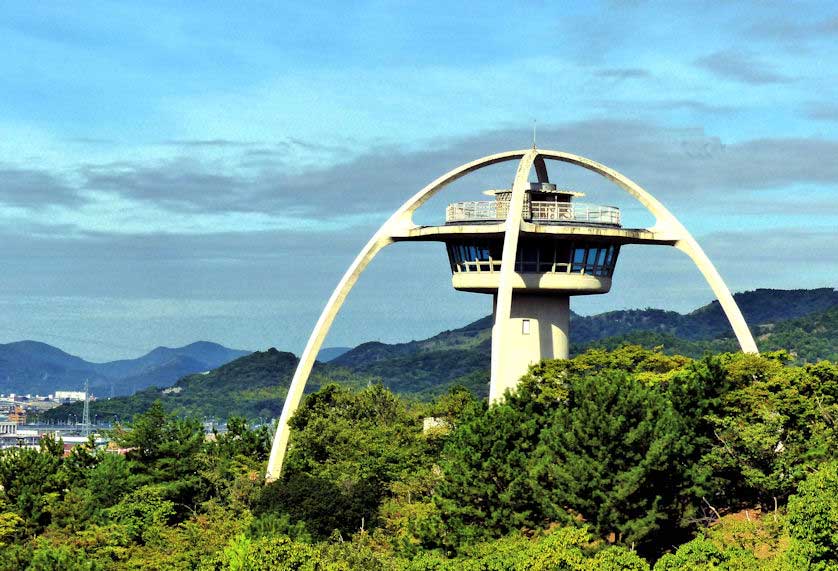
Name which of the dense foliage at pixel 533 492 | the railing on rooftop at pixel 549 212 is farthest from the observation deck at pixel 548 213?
the dense foliage at pixel 533 492

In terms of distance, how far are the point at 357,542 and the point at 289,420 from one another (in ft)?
31.0

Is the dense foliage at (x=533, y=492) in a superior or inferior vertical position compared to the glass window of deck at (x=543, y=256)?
inferior

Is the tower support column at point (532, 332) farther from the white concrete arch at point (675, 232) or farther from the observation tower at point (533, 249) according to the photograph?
the white concrete arch at point (675, 232)

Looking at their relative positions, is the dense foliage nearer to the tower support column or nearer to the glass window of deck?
the tower support column

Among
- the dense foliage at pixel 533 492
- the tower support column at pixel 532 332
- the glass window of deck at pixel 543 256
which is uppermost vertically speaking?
the glass window of deck at pixel 543 256

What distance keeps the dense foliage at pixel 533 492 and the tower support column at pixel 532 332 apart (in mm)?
2659

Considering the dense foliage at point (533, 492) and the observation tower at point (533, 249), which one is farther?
the observation tower at point (533, 249)

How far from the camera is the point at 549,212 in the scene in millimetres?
51375

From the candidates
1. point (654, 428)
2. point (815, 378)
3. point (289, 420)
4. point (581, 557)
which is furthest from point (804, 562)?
point (289, 420)

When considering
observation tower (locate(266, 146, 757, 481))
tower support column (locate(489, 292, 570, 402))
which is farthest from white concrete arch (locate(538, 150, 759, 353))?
tower support column (locate(489, 292, 570, 402))

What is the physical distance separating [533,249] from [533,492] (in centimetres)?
1381

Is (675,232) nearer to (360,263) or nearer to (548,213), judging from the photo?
(548,213)

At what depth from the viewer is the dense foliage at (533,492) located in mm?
36812

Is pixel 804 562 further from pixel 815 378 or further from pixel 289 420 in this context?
pixel 289 420
